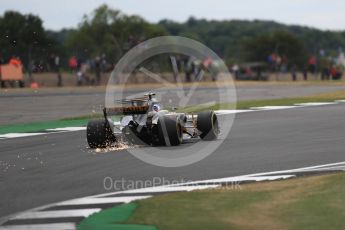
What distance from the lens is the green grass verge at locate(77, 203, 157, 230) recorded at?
8594 millimetres

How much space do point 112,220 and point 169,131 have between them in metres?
6.15

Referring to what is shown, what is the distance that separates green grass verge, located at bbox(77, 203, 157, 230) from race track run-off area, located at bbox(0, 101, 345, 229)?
0.51 ft

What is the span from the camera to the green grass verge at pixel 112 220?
8.59m

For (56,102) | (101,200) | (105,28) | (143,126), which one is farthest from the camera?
(105,28)

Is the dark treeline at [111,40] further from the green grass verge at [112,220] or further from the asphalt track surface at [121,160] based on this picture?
the green grass verge at [112,220]

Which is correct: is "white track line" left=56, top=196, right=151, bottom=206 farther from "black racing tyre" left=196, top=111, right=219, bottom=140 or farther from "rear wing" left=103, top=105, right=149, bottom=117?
"black racing tyre" left=196, top=111, right=219, bottom=140

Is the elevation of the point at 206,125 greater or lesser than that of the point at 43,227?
greater

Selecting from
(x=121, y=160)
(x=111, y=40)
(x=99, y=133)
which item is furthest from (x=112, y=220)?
(x=111, y=40)

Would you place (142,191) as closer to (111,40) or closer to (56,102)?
(56,102)

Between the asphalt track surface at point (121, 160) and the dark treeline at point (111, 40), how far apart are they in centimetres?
825

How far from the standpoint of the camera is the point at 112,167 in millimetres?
13234

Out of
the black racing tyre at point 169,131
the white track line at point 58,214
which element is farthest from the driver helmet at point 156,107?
the white track line at point 58,214

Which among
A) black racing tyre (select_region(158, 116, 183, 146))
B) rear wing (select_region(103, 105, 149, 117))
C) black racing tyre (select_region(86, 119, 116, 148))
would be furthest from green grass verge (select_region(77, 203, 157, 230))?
black racing tyre (select_region(86, 119, 116, 148))

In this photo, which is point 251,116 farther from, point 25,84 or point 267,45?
point 267,45
